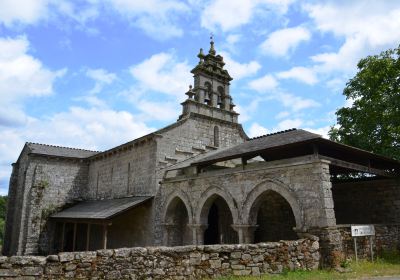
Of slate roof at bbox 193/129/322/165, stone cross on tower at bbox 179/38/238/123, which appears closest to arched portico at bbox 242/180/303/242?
slate roof at bbox 193/129/322/165

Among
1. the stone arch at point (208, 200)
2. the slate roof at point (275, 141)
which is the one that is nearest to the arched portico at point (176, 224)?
the stone arch at point (208, 200)

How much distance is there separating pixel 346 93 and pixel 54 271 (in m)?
18.0

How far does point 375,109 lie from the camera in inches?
684

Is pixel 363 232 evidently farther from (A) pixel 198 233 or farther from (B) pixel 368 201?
(A) pixel 198 233

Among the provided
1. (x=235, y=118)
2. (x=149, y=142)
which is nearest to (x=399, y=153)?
(x=235, y=118)

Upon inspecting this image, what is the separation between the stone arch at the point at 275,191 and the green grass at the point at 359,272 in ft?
5.98

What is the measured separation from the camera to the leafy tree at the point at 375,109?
16.6 metres

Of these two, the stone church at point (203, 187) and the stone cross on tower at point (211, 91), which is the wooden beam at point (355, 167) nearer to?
the stone church at point (203, 187)

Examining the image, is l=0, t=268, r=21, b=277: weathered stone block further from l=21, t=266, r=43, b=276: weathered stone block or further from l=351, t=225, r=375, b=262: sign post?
l=351, t=225, r=375, b=262: sign post

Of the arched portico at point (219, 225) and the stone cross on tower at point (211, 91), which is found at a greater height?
the stone cross on tower at point (211, 91)

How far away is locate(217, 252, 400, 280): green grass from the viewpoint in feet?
26.4

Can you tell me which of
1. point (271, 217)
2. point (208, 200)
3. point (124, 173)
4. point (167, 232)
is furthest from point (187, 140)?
point (271, 217)

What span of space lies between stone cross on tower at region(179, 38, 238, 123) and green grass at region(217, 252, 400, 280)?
10859 millimetres

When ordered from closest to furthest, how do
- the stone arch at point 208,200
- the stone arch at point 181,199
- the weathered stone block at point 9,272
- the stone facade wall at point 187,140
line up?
1. the weathered stone block at point 9,272
2. the stone arch at point 208,200
3. the stone arch at point 181,199
4. the stone facade wall at point 187,140
